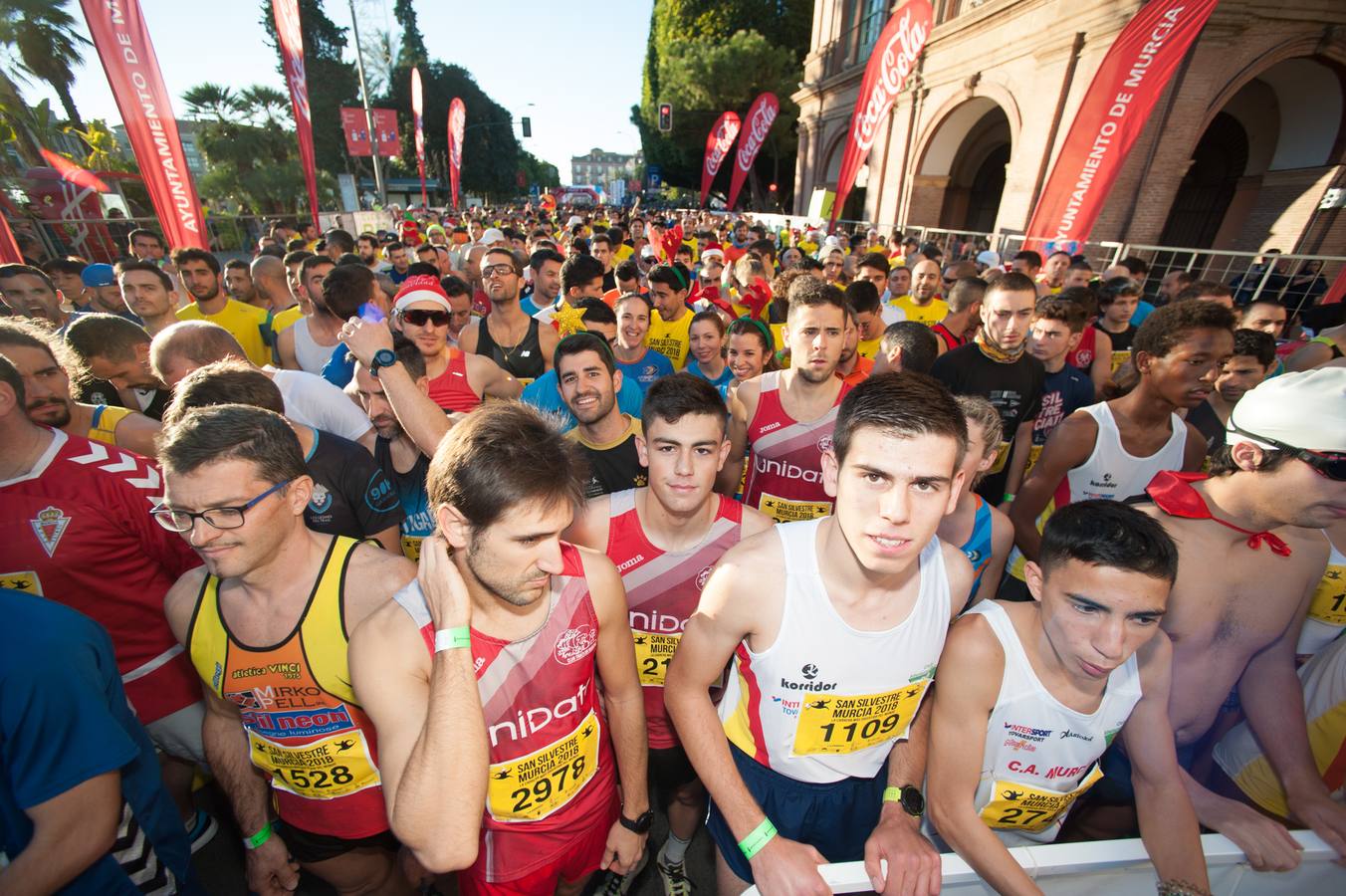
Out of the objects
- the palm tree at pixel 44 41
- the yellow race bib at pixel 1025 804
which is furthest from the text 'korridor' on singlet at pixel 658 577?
the palm tree at pixel 44 41

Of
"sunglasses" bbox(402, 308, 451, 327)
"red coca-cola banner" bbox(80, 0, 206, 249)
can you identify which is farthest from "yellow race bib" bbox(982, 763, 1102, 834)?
"red coca-cola banner" bbox(80, 0, 206, 249)

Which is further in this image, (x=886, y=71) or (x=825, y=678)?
(x=886, y=71)

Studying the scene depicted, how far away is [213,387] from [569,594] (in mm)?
1817

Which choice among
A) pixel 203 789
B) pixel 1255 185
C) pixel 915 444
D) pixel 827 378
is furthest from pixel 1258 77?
pixel 203 789

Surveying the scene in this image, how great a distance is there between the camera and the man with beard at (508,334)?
5242mm

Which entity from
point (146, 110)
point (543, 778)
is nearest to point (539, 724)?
point (543, 778)

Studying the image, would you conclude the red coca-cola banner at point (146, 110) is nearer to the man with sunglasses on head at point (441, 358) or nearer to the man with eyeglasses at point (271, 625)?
the man with sunglasses on head at point (441, 358)

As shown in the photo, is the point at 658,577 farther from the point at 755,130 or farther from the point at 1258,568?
the point at 755,130

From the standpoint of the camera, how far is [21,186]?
17.9m

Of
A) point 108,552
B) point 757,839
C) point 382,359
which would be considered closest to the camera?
point 757,839

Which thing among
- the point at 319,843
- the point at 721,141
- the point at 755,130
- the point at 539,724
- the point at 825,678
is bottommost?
the point at 319,843

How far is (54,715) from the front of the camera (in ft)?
4.92

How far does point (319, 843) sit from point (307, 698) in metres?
0.78

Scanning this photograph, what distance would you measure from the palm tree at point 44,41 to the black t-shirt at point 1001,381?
37729mm
